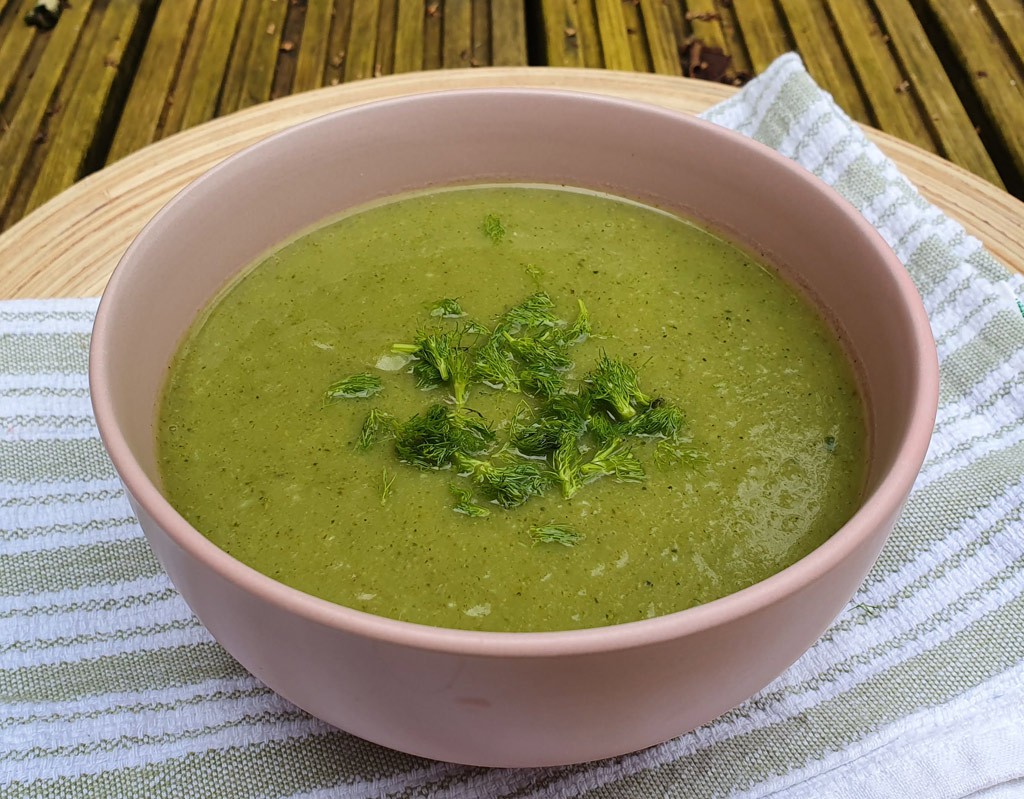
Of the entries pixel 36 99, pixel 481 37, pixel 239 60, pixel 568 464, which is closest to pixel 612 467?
pixel 568 464

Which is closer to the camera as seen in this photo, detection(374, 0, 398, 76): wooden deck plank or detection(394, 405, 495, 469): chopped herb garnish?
detection(394, 405, 495, 469): chopped herb garnish

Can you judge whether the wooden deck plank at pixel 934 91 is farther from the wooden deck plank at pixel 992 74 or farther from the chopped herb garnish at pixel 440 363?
the chopped herb garnish at pixel 440 363

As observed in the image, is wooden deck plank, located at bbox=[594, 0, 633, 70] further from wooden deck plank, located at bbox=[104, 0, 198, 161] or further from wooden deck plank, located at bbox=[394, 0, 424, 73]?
wooden deck plank, located at bbox=[104, 0, 198, 161]

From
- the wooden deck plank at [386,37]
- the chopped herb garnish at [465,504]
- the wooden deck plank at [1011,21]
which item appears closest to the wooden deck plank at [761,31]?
the wooden deck plank at [1011,21]

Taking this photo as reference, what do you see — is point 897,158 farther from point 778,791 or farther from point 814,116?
point 778,791

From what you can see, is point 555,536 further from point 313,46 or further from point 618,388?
point 313,46

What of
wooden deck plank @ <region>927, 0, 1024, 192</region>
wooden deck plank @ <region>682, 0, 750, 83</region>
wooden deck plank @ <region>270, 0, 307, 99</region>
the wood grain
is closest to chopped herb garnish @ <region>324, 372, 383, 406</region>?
the wood grain
